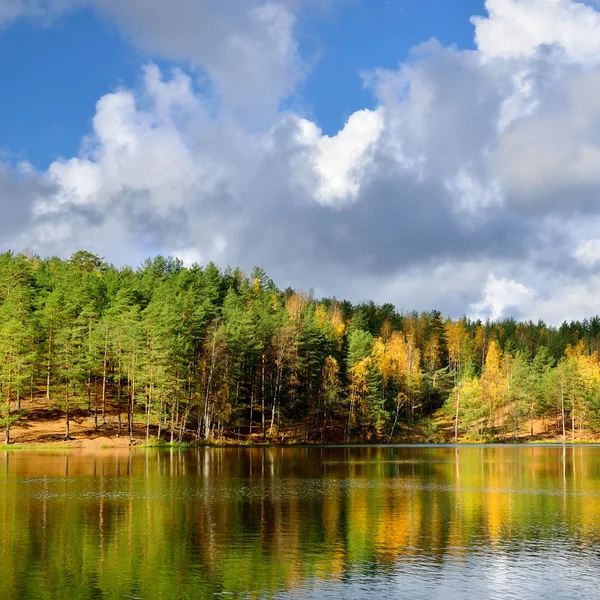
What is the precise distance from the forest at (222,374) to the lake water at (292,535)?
→ 39.2 m

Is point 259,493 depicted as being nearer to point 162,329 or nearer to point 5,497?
point 5,497

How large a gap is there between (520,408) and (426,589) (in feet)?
470

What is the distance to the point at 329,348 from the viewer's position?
155 meters

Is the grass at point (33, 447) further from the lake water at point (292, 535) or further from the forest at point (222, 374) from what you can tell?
the lake water at point (292, 535)

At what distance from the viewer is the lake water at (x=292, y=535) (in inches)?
1126

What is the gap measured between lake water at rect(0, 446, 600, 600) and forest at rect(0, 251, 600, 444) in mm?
39173

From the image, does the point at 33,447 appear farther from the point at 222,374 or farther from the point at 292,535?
the point at 292,535

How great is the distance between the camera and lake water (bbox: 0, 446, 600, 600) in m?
28.6

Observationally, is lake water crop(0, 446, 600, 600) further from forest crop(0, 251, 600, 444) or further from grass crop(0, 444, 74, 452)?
forest crop(0, 251, 600, 444)

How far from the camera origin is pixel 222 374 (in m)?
122

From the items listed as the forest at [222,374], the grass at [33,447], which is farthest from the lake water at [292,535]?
the forest at [222,374]

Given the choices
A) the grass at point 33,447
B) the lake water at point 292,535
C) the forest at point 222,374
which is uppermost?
the forest at point 222,374

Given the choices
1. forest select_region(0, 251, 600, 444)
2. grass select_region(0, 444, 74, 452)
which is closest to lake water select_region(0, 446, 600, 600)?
grass select_region(0, 444, 74, 452)

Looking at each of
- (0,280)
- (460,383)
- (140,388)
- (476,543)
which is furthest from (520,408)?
(476,543)
